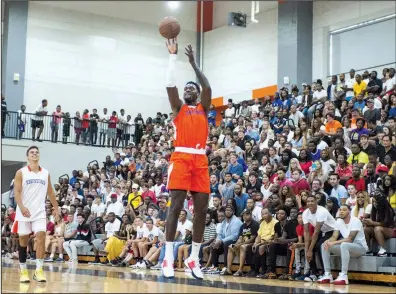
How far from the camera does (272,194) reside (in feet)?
39.7

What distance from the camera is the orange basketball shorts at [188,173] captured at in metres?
6.89

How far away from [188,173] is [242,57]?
69.0ft

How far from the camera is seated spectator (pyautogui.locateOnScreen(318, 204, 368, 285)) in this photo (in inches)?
376

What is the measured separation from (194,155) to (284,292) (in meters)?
1.66

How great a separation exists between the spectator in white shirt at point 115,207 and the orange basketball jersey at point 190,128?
31.8 feet

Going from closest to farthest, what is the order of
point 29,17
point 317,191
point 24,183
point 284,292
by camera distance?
point 284,292, point 24,183, point 317,191, point 29,17

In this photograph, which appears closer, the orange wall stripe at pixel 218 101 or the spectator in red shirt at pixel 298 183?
the spectator in red shirt at pixel 298 183

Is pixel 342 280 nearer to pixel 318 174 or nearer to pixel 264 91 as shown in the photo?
pixel 318 174

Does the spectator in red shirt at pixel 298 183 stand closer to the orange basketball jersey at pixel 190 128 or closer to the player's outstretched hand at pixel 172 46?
the orange basketball jersey at pixel 190 128

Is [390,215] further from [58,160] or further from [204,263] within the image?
[58,160]

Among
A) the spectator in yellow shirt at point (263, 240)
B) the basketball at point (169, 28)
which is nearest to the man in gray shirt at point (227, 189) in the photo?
the spectator in yellow shirt at point (263, 240)

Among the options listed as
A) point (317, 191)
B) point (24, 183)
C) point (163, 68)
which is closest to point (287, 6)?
point (163, 68)

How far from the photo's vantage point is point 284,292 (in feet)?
21.9

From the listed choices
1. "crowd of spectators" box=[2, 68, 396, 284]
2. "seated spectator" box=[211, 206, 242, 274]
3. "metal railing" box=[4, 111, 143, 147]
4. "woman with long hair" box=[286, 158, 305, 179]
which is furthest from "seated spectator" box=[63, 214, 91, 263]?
"metal railing" box=[4, 111, 143, 147]
